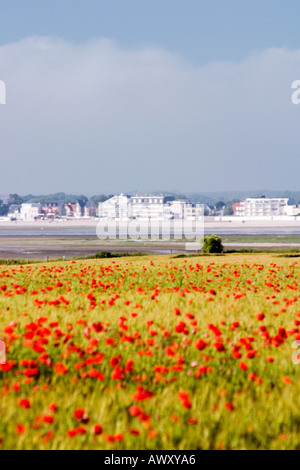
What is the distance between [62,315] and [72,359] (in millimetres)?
2020

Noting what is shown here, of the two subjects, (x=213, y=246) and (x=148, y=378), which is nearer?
(x=148, y=378)

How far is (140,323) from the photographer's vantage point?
8.00 meters

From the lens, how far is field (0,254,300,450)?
4895 millimetres

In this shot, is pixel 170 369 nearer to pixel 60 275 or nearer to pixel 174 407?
pixel 174 407

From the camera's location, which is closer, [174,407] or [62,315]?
[174,407]

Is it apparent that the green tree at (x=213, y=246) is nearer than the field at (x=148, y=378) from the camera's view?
No

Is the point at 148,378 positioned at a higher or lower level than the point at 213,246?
higher

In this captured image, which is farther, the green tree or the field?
the green tree

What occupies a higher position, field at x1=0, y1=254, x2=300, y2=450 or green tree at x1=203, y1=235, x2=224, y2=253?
field at x1=0, y1=254, x2=300, y2=450

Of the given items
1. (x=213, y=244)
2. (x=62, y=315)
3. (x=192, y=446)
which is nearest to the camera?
(x=192, y=446)

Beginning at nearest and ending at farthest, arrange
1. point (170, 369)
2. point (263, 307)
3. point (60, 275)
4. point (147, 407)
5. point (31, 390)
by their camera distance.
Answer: point (147, 407), point (31, 390), point (170, 369), point (263, 307), point (60, 275)

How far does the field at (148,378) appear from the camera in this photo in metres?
4.89

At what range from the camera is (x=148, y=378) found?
634 cm
